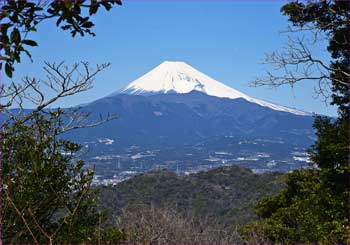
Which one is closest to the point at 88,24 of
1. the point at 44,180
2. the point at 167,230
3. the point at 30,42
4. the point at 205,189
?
the point at 30,42

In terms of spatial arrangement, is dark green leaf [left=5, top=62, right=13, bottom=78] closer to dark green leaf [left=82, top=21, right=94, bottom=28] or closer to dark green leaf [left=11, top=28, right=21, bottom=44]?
dark green leaf [left=11, top=28, right=21, bottom=44]

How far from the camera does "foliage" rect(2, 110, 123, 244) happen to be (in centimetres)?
500

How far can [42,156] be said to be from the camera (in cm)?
579

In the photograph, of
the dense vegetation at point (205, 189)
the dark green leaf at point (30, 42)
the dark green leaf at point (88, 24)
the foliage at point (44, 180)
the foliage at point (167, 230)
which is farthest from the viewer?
the dense vegetation at point (205, 189)

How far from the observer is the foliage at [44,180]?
5000 millimetres

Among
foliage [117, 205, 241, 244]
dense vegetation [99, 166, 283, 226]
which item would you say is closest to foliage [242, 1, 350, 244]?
foliage [117, 205, 241, 244]

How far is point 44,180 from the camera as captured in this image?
5.66 m

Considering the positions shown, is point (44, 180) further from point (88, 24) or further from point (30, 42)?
point (30, 42)

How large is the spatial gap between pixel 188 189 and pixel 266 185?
5.99 m

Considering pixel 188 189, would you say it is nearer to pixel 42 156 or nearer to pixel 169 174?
pixel 169 174

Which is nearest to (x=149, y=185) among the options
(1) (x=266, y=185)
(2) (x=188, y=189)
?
(2) (x=188, y=189)

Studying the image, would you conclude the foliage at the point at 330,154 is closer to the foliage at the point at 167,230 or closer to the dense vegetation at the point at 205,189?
the foliage at the point at 167,230

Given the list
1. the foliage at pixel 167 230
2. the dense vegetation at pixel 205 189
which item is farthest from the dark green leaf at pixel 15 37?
the dense vegetation at pixel 205 189

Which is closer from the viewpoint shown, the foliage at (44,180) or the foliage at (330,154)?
the foliage at (44,180)
